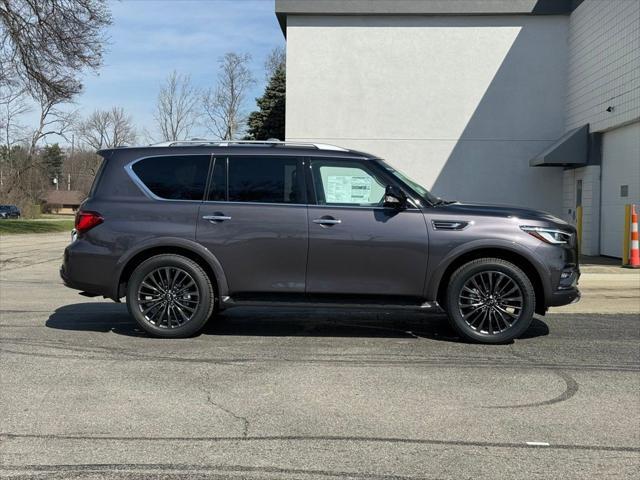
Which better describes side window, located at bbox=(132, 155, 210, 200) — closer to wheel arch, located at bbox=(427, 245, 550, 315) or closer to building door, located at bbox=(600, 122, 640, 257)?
wheel arch, located at bbox=(427, 245, 550, 315)

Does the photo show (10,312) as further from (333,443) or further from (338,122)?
(338,122)

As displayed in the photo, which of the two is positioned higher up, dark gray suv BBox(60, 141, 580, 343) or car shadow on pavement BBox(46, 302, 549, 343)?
dark gray suv BBox(60, 141, 580, 343)

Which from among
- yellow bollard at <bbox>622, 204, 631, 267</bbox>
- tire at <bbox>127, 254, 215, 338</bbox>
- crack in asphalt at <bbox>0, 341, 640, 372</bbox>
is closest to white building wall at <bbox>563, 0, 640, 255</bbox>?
yellow bollard at <bbox>622, 204, 631, 267</bbox>

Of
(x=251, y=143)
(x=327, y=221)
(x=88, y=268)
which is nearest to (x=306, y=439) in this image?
(x=327, y=221)

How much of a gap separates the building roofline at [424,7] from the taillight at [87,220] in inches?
595

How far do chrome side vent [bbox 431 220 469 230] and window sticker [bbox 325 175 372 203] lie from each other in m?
0.72

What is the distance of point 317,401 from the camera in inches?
194

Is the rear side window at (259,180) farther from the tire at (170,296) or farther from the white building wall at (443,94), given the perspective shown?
the white building wall at (443,94)

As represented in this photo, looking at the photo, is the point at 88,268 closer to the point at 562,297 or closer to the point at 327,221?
the point at 327,221

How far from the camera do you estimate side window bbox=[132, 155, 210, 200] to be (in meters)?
6.92

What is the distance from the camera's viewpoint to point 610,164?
16750 millimetres

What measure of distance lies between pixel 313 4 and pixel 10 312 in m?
14.8

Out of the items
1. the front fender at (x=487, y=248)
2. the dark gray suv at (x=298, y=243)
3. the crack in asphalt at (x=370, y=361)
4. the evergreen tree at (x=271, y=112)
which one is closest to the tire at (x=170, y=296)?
the dark gray suv at (x=298, y=243)

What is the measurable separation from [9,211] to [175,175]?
70581 mm
